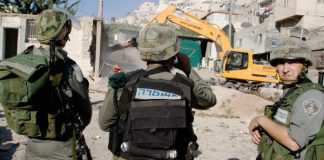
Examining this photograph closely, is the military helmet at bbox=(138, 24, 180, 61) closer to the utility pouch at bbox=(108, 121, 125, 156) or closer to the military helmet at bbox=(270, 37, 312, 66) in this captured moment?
the utility pouch at bbox=(108, 121, 125, 156)

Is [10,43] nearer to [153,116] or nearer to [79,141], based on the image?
[79,141]

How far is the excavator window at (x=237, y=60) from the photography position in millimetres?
15078

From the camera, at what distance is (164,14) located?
15.2 metres

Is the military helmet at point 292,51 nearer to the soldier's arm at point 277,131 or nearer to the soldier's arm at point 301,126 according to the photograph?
the soldier's arm at point 301,126

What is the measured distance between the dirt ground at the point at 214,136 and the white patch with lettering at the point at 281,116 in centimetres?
354

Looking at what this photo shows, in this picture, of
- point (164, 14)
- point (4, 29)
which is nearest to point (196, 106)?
point (164, 14)

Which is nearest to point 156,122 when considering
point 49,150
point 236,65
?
point 49,150

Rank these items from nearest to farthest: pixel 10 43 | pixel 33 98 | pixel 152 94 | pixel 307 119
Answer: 1. pixel 307 119
2. pixel 152 94
3. pixel 33 98
4. pixel 10 43

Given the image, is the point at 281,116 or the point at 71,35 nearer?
the point at 281,116

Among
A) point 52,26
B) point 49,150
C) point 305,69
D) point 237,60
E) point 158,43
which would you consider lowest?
point 49,150

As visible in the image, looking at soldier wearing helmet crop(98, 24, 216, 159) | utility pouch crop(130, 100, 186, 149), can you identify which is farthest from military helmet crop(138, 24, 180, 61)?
utility pouch crop(130, 100, 186, 149)

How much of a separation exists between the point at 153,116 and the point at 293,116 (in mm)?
727

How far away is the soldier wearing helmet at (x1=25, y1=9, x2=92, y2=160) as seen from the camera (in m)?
2.21

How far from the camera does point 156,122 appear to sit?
2.00 meters
